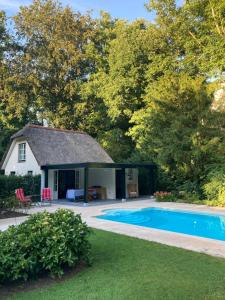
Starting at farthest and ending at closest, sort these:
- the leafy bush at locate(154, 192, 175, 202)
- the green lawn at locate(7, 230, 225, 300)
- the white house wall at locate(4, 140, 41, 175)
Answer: the white house wall at locate(4, 140, 41, 175)
the leafy bush at locate(154, 192, 175, 202)
the green lawn at locate(7, 230, 225, 300)

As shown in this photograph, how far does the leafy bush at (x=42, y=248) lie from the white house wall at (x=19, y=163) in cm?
1519

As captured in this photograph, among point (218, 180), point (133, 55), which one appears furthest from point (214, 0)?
point (218, 180)

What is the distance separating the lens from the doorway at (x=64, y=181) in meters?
22.5

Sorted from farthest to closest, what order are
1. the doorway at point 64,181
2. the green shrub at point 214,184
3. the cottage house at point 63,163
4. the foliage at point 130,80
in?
the doorway at point 64,181 < the cottage house at point 63,163 < the foliage at point 130,80 < the green shrub at point 214,184

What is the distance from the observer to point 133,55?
27.5m

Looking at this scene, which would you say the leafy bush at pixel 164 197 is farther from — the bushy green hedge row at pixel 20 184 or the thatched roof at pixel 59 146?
the bushy green hedge row at pixel 20 184

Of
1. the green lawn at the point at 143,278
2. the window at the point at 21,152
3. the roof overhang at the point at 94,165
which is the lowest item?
the green lawn at the point at 143,278

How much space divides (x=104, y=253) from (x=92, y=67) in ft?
97.4

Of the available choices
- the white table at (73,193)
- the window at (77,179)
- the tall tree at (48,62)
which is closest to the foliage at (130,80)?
the tall tree at (48,62)

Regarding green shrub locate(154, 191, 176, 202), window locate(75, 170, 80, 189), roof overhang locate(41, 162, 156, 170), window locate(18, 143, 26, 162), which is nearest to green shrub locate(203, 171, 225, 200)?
green shrub locate(154, 191, 176, 202)

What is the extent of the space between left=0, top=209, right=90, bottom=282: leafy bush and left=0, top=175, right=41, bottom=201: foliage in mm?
12947

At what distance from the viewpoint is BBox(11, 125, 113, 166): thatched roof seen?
72.4 ft

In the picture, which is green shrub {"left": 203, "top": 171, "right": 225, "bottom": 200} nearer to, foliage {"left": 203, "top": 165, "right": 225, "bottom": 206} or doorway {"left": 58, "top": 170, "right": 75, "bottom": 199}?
foliage {"left": 203, "top": 165, "right": 225, "bottom": 206}

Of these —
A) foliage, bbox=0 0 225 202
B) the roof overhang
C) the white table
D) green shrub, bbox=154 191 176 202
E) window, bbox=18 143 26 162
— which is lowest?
green shrub, bbox=154 191 176 202
